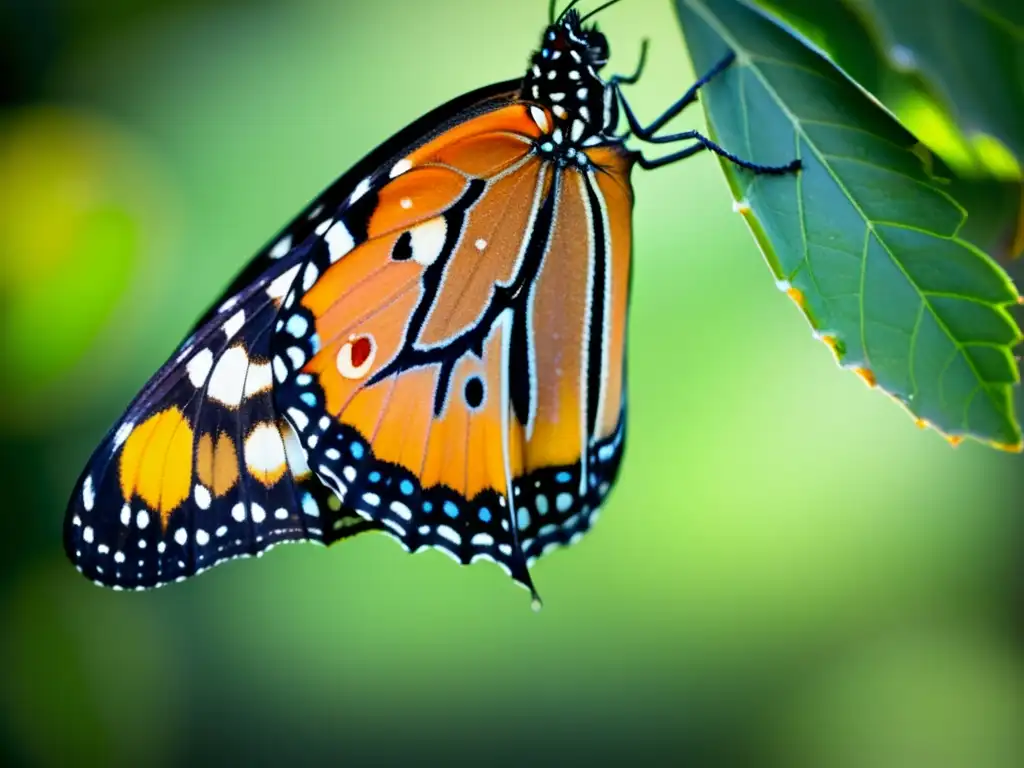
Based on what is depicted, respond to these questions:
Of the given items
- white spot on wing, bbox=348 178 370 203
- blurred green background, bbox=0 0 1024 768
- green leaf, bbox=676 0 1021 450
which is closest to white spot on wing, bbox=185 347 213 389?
white spot on wing, bbox=348 178 370 203

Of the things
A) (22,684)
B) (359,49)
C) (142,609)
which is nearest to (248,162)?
(359,49)

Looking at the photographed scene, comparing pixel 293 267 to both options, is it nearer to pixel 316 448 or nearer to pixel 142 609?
pixel 316 448

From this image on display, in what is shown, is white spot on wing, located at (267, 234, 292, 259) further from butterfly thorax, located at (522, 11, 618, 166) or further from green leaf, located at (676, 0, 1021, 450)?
green leaf, located at (676, 0, 1021, 450)

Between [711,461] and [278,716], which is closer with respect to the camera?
[711,461]

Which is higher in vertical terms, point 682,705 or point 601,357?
point 601,357

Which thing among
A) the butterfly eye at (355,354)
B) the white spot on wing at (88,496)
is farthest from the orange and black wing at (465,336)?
the white spot on wing at (88,496)

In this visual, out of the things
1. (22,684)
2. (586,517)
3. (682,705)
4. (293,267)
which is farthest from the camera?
(682,705)

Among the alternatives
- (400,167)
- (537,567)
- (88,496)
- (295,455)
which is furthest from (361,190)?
(537,567)
